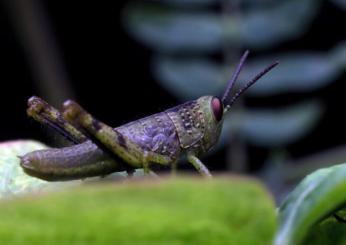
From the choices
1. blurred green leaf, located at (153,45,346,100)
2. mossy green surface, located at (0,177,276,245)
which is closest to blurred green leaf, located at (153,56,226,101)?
blurred green leaf, located at (153,45,346,100)

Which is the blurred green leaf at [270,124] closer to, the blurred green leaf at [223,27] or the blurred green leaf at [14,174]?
the blurred green leaf at [223,27]

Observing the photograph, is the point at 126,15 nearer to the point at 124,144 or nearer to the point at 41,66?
the point at 41,66

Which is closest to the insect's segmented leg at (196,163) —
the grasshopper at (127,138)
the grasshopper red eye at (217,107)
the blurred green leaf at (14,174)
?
the grasshopper at (127,138)

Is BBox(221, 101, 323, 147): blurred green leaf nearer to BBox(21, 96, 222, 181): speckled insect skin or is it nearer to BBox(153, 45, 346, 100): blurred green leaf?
BBox(153, 45, 346, 100): blurred green leaf

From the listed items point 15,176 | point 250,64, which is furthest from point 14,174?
point 250,64

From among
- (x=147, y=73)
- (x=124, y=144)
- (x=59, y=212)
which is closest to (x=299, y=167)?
(x=124, y=144)

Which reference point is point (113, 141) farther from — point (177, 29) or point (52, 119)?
point (177, 29)

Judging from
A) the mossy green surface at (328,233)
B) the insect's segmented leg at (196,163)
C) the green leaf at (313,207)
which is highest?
the green leaf at (313,207)
